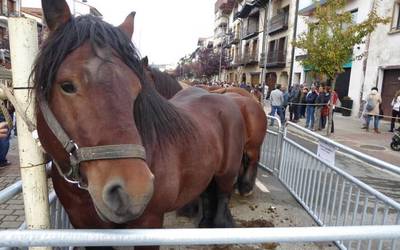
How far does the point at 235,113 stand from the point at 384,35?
1597 cm

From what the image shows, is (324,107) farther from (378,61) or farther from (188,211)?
(188,211)

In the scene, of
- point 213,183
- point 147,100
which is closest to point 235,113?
point 213,183

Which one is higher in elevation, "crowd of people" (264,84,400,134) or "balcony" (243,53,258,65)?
"balcony" (243,53,258,65)

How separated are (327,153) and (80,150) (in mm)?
3293

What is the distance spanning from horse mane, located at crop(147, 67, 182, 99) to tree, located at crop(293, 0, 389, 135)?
879cm

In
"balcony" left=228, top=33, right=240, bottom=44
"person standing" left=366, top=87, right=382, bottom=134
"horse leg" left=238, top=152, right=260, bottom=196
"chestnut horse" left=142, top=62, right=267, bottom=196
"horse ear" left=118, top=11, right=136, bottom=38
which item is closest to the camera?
"horse ear" left=118, top=11, right=136, bottom=38

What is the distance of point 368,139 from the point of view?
1119cm

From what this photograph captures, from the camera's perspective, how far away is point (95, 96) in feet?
4.50

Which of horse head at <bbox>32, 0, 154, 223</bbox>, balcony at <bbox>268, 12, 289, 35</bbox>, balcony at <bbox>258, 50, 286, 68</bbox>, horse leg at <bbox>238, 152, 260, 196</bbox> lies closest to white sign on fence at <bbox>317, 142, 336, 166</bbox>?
horse leg at <bbox>238, 152, 260, 196</bbox>

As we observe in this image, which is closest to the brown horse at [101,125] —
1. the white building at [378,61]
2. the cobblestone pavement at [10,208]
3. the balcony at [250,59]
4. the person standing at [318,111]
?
the cobblestone pavement at [10,208]

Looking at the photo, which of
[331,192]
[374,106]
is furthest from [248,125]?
[374,106]

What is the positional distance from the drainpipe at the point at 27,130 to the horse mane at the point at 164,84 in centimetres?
317

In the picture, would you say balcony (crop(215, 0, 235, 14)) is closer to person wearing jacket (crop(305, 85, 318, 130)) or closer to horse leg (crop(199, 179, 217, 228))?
person wearing jacket (crop(305, 85, 318, 130))

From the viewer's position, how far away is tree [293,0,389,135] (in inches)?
451
